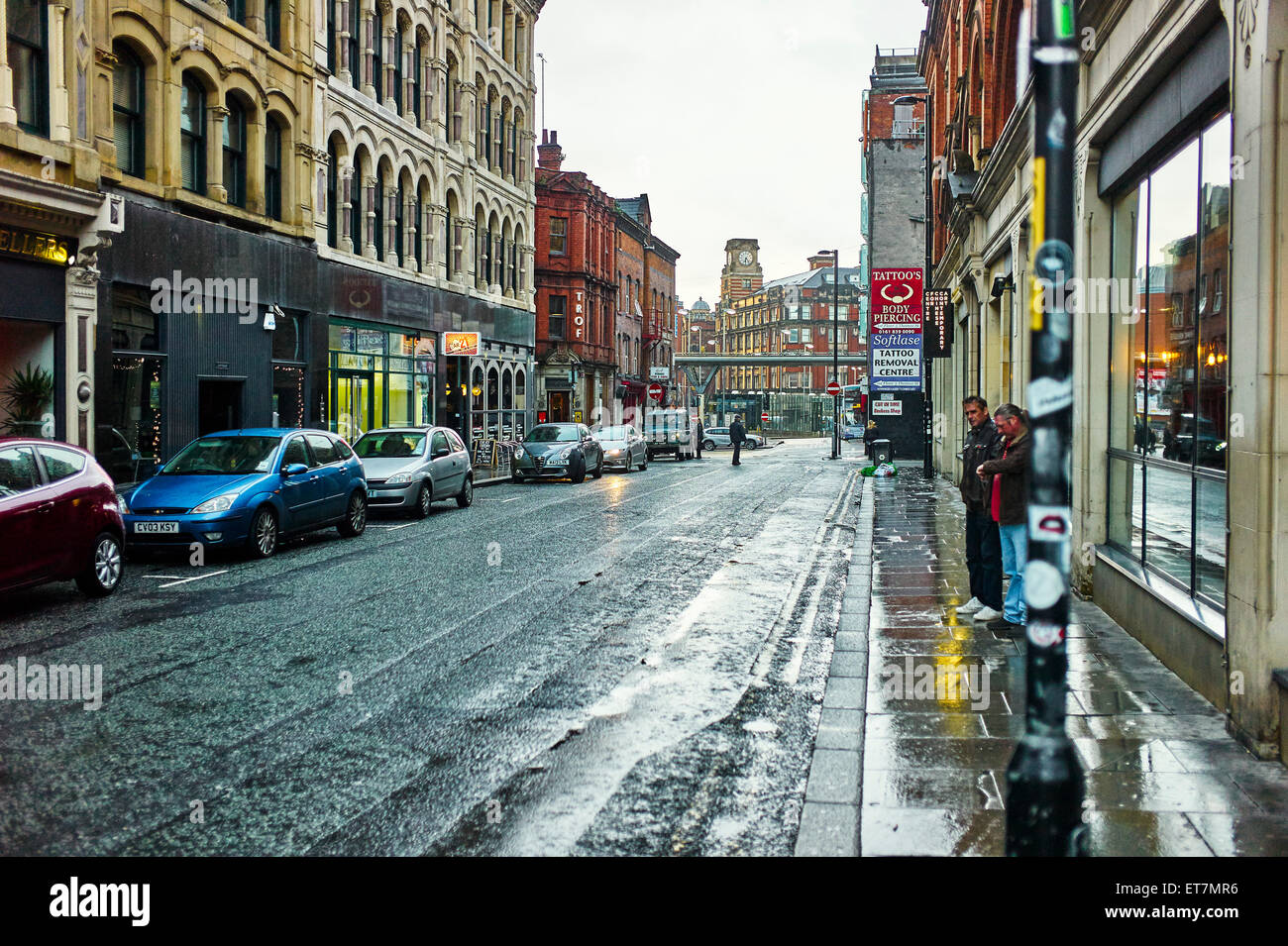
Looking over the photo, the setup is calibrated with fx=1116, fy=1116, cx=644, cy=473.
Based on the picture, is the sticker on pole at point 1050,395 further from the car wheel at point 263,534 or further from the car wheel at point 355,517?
the car wheel at point 355,517

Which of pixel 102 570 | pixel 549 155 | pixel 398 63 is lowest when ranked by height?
pixel 102 570

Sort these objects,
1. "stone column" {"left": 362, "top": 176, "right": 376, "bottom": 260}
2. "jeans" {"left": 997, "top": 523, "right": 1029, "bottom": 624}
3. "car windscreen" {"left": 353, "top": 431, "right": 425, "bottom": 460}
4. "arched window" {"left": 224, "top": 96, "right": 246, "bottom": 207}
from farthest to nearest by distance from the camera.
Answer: "stone column" {"left": 362, "top": 176, "right": 376, "bottom": 260}, "arched window" {"left": 224, "top": 96, "right": 246, "bottom": 207}, "car windscreen" {"left": 353, "top": 431, "right": 425, "bottom": 460}, "jeans" {"left": 997, "top": 523, "right": 1029, "bottom": 624}

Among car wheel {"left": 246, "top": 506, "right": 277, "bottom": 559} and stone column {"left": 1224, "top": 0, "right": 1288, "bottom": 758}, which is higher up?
stone column {"left": 1224, "top": 0, "right": 1288, "bottom": 758}

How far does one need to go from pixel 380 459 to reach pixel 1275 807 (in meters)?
16.9

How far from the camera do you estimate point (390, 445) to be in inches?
812

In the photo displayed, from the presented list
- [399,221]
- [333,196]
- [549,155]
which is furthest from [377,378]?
[549,155]

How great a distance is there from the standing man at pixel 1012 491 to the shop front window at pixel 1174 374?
3.25 feet

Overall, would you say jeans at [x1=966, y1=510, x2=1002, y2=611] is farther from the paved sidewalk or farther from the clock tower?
the clock tower

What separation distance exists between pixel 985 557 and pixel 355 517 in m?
9.95

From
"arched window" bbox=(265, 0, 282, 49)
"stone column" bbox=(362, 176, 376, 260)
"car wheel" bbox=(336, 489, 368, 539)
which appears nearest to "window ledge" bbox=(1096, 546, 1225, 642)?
"car wheel" bbox=(336, 489, 368, 539)

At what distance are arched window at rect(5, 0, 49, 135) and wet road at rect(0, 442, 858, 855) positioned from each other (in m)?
8.32

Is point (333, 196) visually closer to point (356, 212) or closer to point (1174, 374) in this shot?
point (356, 212)

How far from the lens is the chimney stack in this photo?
6044 cm

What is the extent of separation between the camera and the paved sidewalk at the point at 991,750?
183 inches
